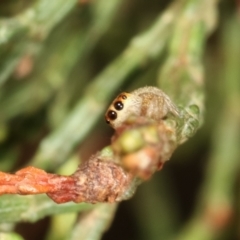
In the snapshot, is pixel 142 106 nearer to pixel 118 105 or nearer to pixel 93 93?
pixel 118 105

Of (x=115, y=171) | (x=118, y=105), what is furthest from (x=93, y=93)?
(x=115, y=171)

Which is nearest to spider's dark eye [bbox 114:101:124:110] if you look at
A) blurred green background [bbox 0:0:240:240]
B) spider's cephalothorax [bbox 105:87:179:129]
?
spider's cephalothorax [bbox 105:87:179:129]

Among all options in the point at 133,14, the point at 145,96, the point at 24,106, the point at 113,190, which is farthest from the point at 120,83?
the point at 133,14

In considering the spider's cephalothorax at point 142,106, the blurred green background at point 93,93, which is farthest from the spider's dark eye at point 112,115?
the blurred green background at point 93,93

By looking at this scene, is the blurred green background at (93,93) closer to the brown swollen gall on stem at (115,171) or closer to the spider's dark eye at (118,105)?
the spider's dark eye at (118,105)

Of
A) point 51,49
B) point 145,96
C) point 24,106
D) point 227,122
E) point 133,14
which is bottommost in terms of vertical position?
point 145,96

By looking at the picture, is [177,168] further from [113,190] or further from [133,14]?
[113,190]
